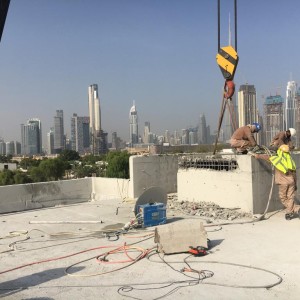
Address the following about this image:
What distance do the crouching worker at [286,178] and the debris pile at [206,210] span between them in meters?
0.91

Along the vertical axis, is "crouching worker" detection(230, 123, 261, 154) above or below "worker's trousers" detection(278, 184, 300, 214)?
above

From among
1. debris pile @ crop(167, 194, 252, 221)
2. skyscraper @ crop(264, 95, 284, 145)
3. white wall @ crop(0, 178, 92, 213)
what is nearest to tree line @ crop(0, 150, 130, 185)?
skyscraper @ crop(264, 95, 284, 145)

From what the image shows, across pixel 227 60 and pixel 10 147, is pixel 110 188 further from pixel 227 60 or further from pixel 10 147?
pixel 10 147

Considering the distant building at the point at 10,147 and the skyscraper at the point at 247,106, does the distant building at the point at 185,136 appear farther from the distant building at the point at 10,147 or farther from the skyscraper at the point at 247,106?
the distant building at the point at 10,147

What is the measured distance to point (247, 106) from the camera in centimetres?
2759

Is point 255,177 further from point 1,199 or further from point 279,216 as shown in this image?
point 1,199

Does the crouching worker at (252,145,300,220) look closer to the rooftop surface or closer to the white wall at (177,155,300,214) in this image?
the rooftop surface

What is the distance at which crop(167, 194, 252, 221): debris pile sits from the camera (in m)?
8.59

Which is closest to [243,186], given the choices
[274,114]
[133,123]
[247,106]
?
[247,106]

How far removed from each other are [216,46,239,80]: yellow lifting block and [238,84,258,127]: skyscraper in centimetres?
1540

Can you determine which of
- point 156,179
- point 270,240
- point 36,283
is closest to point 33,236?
point 36,283

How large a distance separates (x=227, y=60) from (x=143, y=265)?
6.71 m

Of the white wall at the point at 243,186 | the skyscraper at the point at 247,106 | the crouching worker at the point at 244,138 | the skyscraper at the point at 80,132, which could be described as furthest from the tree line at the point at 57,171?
the skyscraper at the point at 80,132

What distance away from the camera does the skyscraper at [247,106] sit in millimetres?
26062
